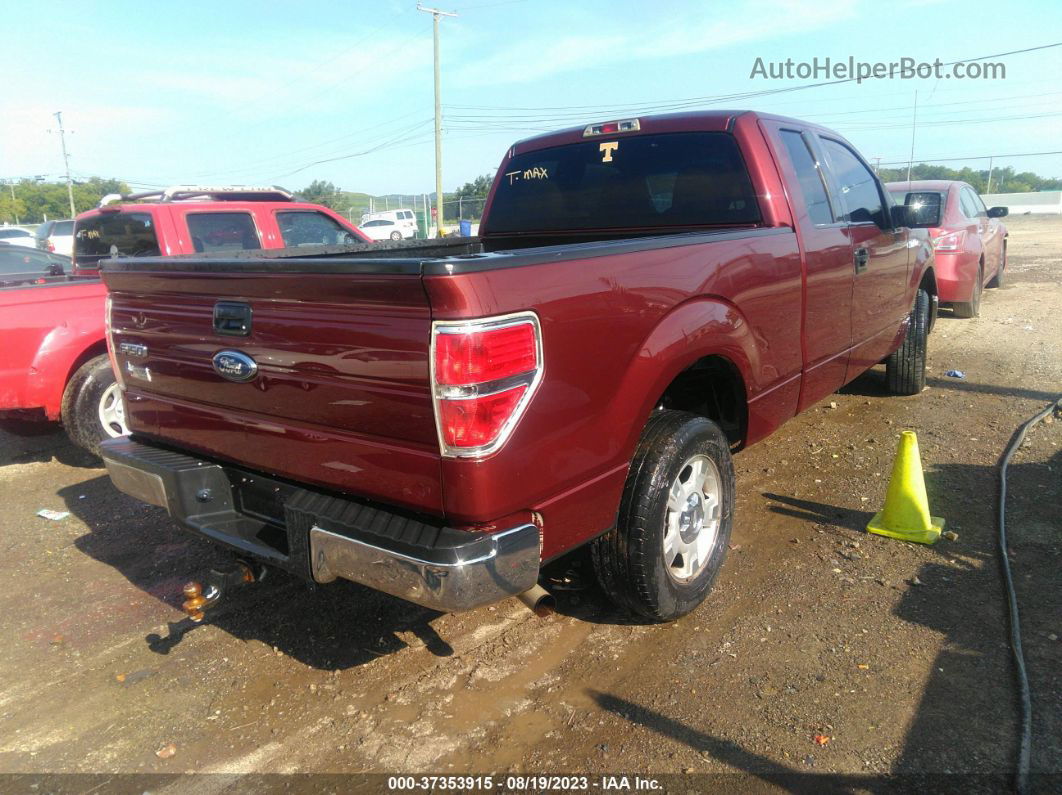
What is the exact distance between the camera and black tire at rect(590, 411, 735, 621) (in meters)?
2.80

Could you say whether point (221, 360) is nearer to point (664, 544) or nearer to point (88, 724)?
point (88, 724)

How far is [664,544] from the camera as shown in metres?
2.99

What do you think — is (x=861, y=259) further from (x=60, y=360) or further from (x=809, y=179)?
(x=60, y=360)

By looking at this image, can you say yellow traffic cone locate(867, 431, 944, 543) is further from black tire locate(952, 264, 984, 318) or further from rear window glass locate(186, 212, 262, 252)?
black tire locate(952, 264, 984, 318)

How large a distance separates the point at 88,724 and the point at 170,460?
0.97m

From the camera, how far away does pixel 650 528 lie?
9.23 ft

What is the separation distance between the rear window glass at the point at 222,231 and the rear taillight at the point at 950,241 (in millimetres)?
7031

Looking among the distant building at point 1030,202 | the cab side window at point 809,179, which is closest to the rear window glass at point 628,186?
the cab side window at point 809,179

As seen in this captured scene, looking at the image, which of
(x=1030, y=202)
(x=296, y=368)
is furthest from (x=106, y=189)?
(x=296, y=368)

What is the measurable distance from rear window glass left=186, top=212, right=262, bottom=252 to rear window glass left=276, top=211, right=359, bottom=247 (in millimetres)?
323

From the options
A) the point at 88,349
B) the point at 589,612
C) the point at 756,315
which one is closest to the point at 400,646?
the point at 589,612

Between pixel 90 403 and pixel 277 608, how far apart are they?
2.61m

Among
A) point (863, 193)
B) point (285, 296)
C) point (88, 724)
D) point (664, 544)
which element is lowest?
point (88, 724)

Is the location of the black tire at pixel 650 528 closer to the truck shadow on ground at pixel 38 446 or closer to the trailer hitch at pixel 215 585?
the trailer hitch at pixel 215 585
